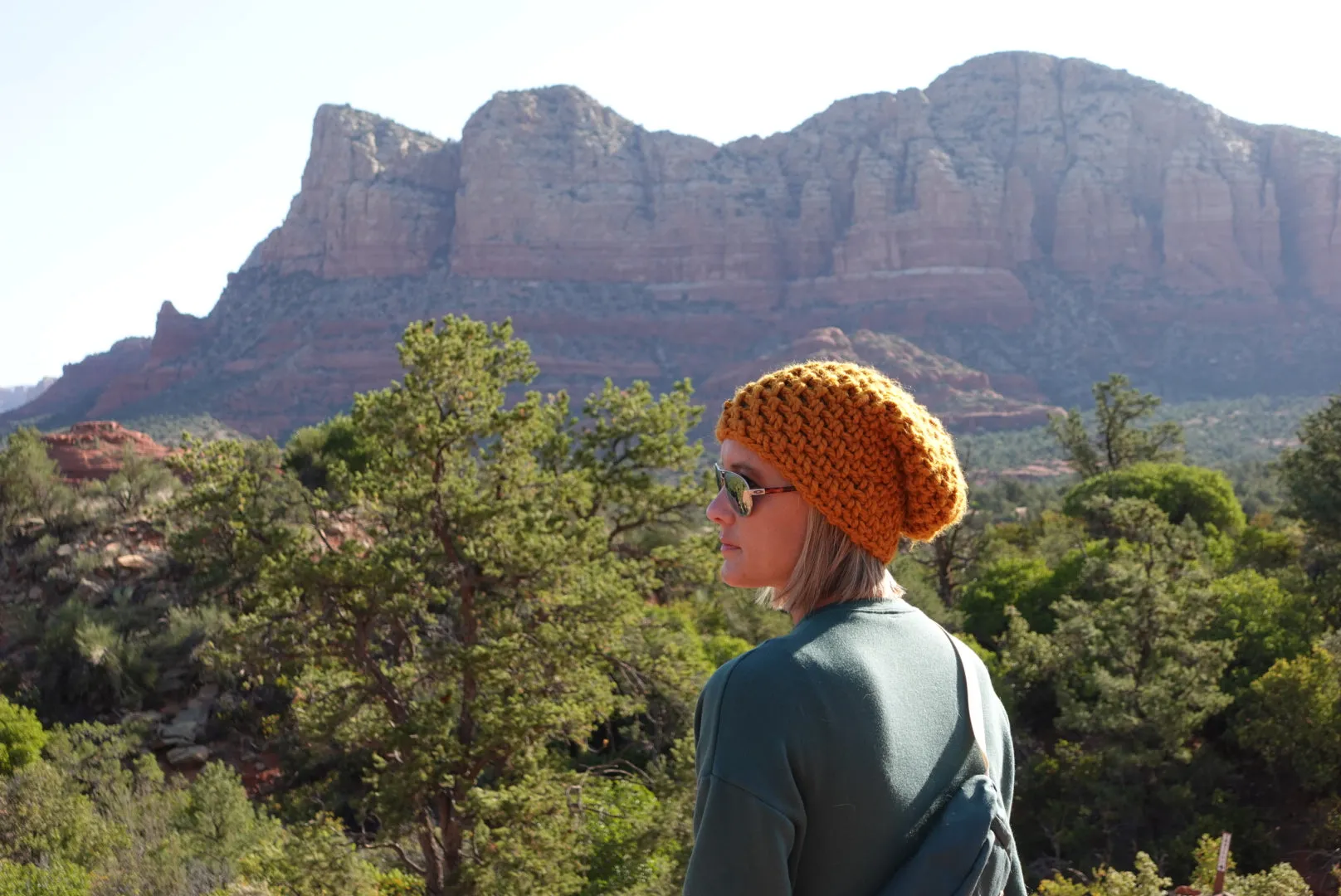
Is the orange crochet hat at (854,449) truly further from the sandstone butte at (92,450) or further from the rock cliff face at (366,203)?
the rock cliff face at (366,203)

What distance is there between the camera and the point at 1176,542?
21.3 meters

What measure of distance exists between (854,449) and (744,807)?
64cm

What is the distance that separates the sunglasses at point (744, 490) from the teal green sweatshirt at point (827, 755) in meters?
0.24

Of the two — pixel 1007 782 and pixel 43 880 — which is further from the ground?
pixel 1007 782

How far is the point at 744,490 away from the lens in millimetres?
1876

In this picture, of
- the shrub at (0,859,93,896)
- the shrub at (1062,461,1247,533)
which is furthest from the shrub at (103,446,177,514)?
the shrub at (1062,461,1247,533)

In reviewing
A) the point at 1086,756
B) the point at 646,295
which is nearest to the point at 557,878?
the point at 1086,756

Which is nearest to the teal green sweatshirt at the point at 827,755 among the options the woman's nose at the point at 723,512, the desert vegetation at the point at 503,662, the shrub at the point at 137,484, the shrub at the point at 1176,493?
the woman's nose at the point at 723,512

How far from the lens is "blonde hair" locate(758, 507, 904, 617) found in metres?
1.81

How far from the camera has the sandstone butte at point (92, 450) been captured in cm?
3247

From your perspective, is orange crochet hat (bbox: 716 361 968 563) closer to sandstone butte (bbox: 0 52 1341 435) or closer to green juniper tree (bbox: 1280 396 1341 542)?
green juniper tree (bbox: 1280 396 1341 542)

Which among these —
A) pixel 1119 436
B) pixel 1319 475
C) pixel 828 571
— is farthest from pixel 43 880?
pixel 1119 436

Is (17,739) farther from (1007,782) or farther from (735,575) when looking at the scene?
(1007,782)

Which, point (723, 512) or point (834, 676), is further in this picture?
point (723, 512)
